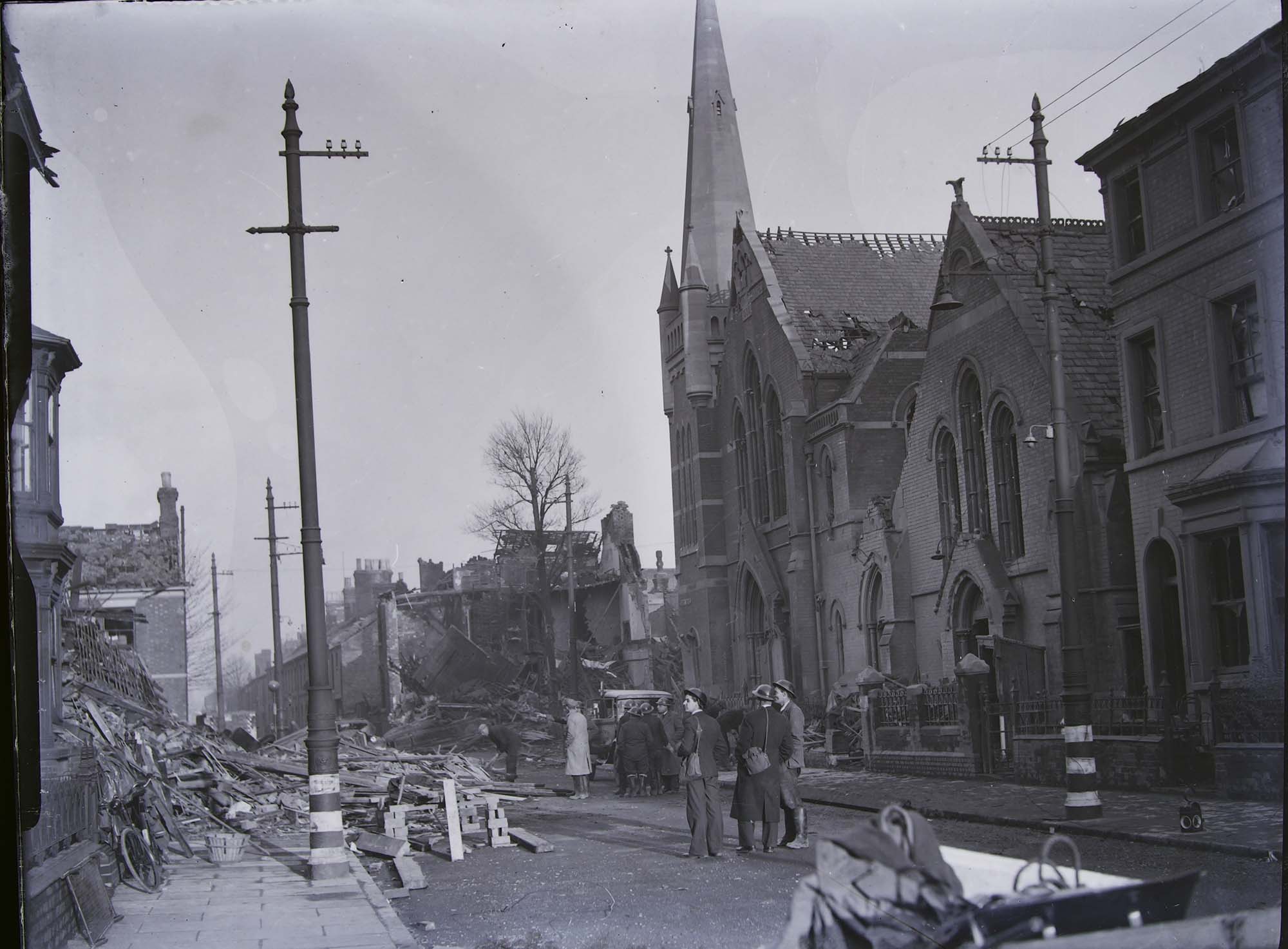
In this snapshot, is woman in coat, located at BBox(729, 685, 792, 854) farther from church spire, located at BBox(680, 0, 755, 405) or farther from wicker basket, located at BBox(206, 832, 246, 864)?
church spire, located at BBox(680, 0, 755, 405)

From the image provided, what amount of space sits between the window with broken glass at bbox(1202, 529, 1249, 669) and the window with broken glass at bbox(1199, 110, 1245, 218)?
373 centimetres

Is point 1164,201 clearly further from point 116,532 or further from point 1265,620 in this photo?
point 116,532

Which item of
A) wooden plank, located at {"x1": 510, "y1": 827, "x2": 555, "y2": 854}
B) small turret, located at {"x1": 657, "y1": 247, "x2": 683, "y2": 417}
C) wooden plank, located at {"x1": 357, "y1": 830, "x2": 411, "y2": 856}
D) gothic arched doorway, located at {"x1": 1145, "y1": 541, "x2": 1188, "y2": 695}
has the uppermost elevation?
small turret, located at {"x1": 657, "y1": 247, "x2": 683, "y2": 417}

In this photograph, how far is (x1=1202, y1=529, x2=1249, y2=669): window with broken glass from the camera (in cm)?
1579

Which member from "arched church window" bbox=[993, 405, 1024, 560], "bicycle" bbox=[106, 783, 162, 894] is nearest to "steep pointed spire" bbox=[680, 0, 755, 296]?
"arched church window" bbox=[993, 405, 1024, 560]

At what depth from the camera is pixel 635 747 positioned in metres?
24.0

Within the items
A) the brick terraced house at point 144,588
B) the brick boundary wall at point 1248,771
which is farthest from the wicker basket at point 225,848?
the brick boundary wall at point 1248,771

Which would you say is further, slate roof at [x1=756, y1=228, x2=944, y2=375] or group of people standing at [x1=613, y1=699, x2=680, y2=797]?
slate roof at [x1=756, y1=228, x2=944, y2=375]

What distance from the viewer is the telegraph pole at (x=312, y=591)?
45.4ft

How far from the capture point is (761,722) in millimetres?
13539

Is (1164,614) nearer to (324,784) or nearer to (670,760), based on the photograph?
(670,760)

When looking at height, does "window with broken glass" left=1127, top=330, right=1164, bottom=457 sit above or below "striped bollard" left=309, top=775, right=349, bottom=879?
above

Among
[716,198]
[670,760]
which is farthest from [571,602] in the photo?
[716,198]

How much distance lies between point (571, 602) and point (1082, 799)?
36.8 feet
